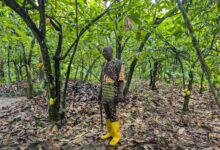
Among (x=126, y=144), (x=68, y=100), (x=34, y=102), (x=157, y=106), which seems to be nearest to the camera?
(x=126, y=144)

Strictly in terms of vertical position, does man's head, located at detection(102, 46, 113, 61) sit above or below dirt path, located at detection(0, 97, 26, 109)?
above

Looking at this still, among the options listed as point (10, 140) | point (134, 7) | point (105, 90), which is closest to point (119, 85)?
point (105, 90)

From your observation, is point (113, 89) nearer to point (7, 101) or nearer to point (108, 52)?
point (108, 52)

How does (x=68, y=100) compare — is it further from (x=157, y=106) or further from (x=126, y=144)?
(x=126, y=144)

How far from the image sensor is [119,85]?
154 inches

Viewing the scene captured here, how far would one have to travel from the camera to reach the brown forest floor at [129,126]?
389 centimetres

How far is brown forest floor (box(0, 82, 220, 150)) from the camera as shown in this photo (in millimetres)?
3895

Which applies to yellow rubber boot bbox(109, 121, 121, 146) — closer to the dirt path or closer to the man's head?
the man's head

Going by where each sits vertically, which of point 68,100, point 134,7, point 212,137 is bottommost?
point 212,137

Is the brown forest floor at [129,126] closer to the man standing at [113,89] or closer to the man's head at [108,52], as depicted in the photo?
the man standing at [113,89]

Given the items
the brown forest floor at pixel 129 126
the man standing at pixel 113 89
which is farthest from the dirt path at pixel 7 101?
the man standing at pixel 113 89

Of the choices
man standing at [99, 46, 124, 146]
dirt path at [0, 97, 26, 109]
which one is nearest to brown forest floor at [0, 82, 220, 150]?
man standing at [99, 46, 124, 146]

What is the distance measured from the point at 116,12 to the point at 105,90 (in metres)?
1.22

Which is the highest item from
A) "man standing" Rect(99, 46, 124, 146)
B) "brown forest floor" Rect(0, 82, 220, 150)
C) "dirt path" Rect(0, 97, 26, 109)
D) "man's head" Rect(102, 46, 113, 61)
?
"man's head" Rect(102, 46, 113, 61)
